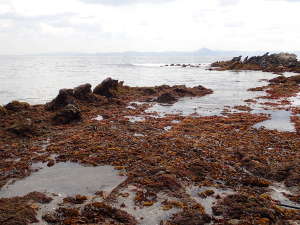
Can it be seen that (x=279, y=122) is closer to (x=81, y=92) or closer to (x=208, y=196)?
(x=208, y=196)

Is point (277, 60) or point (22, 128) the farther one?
point (277, 60)

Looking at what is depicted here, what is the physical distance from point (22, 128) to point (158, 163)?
42.0 feet

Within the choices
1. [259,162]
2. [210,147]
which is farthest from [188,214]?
[210,147]

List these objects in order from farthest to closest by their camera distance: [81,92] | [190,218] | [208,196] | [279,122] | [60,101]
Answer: [81,92] → [60,101] → [279,122] → [208,196] → [190,218]

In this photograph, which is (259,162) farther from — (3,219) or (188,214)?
(3,219)

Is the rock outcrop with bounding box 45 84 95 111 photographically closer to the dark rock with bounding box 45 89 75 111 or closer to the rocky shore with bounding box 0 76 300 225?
the dark rock with bounding box 45 89 75 111

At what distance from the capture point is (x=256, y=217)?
12094mm

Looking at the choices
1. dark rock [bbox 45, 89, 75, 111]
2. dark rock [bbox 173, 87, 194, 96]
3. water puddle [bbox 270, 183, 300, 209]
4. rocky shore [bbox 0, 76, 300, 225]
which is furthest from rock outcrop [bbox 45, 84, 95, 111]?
water puddle [bbox 270, 183, 300, 209]

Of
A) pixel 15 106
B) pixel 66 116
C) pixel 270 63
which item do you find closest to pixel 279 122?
pixel 66 116

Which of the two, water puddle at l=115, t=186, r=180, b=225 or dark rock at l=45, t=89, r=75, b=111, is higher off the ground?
dark rock at l=45, t=89, r=75, b=111

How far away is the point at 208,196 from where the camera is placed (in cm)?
1431

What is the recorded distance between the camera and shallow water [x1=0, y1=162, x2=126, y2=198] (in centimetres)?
1509

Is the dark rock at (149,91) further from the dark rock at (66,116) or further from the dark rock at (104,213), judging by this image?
the dark rock at (104,213)

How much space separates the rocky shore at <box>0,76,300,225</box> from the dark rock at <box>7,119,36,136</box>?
8 centimetres
